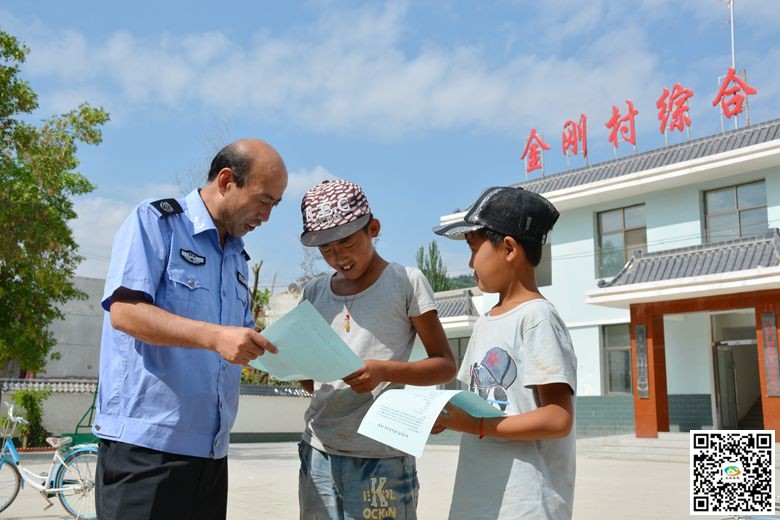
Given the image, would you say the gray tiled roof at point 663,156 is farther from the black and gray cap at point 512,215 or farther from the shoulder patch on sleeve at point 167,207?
the shoulder patch on sleeve at point 167,207

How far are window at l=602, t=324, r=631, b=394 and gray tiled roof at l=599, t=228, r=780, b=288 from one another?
2.06 meters

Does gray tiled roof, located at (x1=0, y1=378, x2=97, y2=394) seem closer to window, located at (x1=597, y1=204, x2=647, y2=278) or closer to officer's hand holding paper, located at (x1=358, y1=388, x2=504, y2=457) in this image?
window, located at (x1=597, y1=204, x2=647, y2=278)

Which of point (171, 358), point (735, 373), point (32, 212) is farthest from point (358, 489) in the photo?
point (735, 373)

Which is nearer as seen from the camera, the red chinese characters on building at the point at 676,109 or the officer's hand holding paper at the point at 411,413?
the officer's hand holding paper at the point at 411,413

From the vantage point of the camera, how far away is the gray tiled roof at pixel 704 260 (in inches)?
510

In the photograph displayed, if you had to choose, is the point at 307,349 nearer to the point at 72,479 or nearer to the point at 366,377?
the point at 366,377

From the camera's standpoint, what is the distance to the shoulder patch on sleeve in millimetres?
1958

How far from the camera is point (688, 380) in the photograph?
50.3 ft

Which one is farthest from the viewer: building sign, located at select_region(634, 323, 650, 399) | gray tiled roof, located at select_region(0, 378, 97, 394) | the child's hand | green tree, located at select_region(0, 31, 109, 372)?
gray tiled roof, located at select_region(0, 378, 97, 394)

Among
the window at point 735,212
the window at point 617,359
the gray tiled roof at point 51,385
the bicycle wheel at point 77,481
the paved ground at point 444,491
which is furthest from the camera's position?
the window at point 617,359

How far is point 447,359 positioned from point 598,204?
16.0 metres

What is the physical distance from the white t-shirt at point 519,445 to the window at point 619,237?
51.1 ft

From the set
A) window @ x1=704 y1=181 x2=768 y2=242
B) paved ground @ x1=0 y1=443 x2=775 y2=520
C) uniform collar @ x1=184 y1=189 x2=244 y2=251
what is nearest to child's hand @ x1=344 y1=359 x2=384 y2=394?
uniform collar @ x1=184 y1=189 x2=244 y2=251

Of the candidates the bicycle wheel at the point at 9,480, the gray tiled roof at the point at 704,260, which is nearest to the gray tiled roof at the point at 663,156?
the gray tiled roof at the point at 704,260
